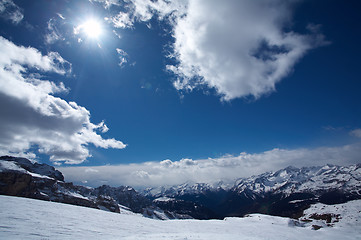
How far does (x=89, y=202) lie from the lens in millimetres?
133875

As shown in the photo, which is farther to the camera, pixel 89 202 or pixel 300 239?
pixel 89 202

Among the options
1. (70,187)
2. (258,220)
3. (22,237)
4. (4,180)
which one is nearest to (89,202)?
(70,187)

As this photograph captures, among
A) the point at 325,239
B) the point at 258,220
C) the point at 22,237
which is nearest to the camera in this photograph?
the point at 22,237

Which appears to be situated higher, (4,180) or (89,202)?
(4,180)

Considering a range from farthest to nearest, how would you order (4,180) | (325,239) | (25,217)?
(4,180) → (325,239) → (25,217)

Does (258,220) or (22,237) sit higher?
(22,237)

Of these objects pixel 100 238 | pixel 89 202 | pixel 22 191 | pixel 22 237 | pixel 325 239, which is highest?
pixel 22 237

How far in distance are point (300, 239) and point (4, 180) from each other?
508ft

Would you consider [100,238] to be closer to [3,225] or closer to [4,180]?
[3,225]

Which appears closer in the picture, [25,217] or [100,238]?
[100,238]

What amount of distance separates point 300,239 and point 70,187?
17918cm

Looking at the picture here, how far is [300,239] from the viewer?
87.4 ft

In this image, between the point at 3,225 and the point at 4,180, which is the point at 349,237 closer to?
the point at 3,225

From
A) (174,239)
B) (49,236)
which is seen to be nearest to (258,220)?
(174,239)
